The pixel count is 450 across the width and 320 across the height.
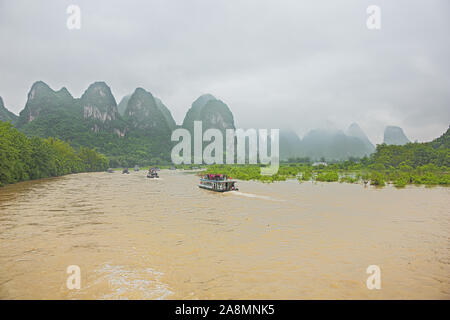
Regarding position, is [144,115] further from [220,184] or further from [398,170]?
[220,184]

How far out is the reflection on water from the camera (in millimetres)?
4949

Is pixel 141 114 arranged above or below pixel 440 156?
above

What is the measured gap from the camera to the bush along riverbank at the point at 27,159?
76.6 ft

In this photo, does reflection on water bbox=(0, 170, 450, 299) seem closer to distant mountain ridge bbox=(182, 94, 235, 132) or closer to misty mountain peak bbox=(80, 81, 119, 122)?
misty mountain peak bbox=(80, 81, 119, 122)

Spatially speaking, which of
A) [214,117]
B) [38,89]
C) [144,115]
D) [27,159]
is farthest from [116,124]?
[27,159]

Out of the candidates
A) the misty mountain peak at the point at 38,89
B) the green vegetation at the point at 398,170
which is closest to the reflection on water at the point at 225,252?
the green vegetation at the point at 398,170

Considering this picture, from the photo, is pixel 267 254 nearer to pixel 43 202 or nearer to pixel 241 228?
pixel 241 228

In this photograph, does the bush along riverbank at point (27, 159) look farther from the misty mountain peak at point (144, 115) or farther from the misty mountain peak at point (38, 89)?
the misty mountain peak at point (144, 115)

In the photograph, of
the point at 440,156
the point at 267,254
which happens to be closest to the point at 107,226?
the point at 267,254

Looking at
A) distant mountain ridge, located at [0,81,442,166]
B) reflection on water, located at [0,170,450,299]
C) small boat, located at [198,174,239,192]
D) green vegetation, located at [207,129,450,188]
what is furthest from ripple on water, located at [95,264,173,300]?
distant mountain ridge, located at [0,81,442,166]

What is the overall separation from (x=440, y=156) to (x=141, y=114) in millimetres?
120283

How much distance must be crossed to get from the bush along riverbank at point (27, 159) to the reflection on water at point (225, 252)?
507 inches

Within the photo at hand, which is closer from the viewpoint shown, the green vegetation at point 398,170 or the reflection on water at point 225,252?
the reflection on water at point 225,252

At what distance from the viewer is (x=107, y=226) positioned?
10.0 meters
